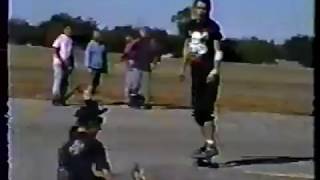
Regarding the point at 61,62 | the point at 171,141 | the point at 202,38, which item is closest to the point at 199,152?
the point at 171,141

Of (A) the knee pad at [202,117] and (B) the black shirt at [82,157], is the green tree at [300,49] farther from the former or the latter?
(B) the black shirt at [82,157]

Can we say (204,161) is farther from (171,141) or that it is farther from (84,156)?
(84,156)

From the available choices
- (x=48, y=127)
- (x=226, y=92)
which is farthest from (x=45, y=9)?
(x=226, y=92)

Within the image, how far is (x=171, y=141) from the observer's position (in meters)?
4.52

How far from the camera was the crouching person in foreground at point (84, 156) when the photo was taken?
4578 millimetres

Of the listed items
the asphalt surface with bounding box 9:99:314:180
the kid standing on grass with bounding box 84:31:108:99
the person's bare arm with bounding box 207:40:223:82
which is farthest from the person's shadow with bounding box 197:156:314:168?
the kid standing on grass with bounding box 84:31:108:99

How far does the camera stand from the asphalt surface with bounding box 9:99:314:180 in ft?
14.6

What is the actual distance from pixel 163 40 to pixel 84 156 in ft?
2.14

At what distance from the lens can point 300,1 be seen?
4402 millimetres

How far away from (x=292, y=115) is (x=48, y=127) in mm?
1103

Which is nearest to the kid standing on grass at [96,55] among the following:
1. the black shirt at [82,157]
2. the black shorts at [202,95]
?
the black shirt at [82,157]

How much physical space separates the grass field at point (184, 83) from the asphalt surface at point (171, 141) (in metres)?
0.05

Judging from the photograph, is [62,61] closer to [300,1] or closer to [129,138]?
[129,138]

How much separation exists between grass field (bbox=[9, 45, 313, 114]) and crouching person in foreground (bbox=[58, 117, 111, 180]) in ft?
0.49
